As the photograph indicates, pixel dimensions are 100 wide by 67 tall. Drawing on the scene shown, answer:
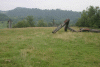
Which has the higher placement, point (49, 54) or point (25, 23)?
point (25, 23)

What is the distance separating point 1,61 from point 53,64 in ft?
7.63

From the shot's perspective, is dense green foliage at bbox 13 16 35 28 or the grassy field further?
dense green foliage at bbox 13 16 35 28

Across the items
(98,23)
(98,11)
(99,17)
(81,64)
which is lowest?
(81,64)

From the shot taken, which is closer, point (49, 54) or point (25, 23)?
point (49, 54)

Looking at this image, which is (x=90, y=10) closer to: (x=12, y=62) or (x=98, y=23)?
(x=98, y=23)

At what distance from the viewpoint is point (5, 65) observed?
318cm

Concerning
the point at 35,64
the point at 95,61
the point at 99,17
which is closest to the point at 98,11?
the point at 99,17

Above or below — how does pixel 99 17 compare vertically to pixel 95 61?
above

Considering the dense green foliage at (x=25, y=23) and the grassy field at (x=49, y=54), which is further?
the dense green foliage at (x=25, y=23)

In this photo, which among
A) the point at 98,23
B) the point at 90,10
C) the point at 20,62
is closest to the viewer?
the point at 20,62

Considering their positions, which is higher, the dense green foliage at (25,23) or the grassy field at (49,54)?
the dense green foliage at (25,23)

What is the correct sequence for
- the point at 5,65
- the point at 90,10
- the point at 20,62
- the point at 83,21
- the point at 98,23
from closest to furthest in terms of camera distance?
the point at 5,65, the point at 20,62, the point at 98,23, the point at 90,10, the point at 83,21

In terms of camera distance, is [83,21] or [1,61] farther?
[83,21]

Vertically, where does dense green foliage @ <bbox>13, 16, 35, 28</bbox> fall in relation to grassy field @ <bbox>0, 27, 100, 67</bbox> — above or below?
above
